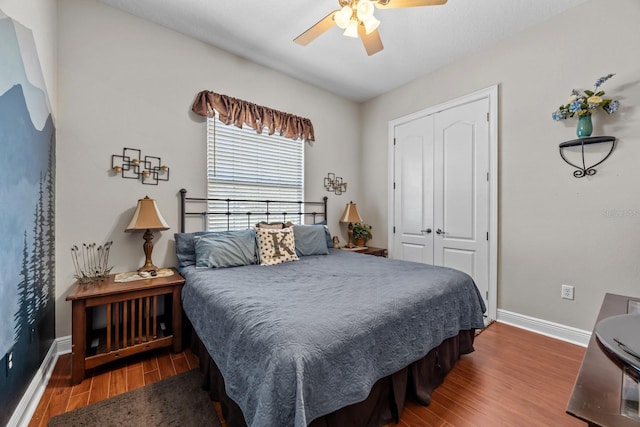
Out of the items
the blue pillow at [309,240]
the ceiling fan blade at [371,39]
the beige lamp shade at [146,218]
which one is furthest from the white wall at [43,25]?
the blue pillow at [309,240]

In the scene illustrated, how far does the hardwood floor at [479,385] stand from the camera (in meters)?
1.54

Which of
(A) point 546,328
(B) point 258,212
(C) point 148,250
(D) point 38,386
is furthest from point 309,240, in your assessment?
(A) point 546,328

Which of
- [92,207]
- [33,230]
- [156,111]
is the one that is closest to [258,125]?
[156,111]

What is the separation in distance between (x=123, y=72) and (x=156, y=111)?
38cm

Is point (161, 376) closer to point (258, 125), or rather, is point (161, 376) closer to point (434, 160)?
point (258, 125)

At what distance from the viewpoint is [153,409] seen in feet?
5.16

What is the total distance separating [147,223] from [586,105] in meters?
3.69

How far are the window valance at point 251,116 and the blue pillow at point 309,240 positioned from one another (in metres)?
1.21

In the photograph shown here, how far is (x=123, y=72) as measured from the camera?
95.3 inches

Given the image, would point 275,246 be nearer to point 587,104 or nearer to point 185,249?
point 185,249

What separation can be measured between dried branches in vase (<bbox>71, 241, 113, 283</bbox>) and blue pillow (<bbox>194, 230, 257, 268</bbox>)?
71cm

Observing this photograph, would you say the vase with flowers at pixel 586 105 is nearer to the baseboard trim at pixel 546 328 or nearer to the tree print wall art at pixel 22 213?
the baseboard trim at pixel 546 328

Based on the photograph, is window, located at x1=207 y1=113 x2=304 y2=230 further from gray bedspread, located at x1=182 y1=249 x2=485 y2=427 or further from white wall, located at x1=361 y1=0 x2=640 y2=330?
white wall, located at x1=361 y1=0 x2=640 y2=330

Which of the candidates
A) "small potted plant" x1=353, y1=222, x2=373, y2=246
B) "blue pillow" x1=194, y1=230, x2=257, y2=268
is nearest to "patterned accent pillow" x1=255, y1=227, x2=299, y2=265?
"blue pillow" x1=194, y1=230, x2=257, y2=268
